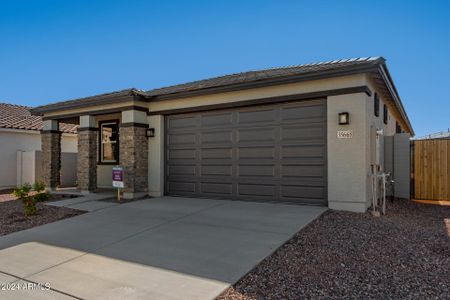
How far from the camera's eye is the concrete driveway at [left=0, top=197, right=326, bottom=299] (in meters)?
3.65

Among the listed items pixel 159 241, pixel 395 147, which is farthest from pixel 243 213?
pixel 395 147

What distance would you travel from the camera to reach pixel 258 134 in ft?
27.7

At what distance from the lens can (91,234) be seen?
19.5ft

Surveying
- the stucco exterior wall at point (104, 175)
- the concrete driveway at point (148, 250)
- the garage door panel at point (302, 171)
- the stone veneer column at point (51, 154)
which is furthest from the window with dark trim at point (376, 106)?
the stone veneer column at point (51, 154)

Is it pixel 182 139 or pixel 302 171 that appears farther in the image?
pixel 182 139

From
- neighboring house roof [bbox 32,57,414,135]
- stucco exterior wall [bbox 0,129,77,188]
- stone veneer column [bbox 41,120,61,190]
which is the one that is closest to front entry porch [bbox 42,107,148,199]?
stone veneer column [bbox 41,120,61,190]

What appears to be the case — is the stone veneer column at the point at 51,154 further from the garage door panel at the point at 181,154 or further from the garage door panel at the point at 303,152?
the garage door panel at the point at 303,152

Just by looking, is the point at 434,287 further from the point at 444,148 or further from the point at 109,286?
the point at 444,148

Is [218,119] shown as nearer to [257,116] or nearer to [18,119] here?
[257,116]

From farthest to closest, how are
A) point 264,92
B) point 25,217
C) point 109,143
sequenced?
point 109,143 → point 264,92 → point 25,217

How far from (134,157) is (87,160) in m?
2.23

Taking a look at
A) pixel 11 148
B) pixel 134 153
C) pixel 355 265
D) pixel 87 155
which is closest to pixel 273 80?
pixel 134 153

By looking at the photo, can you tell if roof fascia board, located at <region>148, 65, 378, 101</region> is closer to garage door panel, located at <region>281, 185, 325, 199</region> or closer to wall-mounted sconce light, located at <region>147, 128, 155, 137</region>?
wall-mounted sconce light, located at <region>147, 128, 155, 137</region>

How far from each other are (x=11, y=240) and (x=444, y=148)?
11.9 meters
